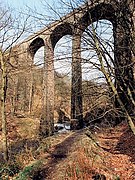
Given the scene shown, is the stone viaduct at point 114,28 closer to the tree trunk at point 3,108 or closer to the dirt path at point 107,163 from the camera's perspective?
the dirt path at point 107,163

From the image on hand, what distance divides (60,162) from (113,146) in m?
2.35

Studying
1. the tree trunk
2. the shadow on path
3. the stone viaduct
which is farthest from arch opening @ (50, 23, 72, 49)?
the tree trunk

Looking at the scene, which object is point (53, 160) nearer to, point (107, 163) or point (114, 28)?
point (107, 163)

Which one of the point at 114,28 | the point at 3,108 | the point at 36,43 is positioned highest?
the point at 36,43

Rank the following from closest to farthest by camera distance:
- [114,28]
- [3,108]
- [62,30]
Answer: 1. [114,28]
2. [62,30]
3. [3,108]

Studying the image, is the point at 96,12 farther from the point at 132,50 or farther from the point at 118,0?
the point at 132,50

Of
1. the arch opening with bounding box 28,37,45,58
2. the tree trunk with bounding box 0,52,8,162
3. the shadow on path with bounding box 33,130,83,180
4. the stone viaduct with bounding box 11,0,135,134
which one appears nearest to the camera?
the stone viaduct with bounding box 11,0,135,134

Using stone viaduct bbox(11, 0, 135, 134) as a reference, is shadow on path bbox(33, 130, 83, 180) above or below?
below

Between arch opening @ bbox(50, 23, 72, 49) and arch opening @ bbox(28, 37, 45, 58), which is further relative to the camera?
arch opening @ bbox(28, 37, 45, 58)

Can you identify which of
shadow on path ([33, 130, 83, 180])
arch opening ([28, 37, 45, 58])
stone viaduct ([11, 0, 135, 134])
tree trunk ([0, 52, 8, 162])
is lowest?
shadow on path ([33, 130, 83, 180])

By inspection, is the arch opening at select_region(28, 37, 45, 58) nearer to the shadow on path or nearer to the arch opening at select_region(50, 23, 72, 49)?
the shadow on path

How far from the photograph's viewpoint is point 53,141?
9180 mm

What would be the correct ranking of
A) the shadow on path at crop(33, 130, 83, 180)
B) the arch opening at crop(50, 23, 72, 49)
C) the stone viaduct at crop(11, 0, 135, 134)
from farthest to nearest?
the arch opening at crop(50, 23, 72, 49) < the shadow on path at crop(33, 130, 83, 180) < the stone viaduct at crop(11, 0, 135, 134)

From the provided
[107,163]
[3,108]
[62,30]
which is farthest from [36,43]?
[107,163]
